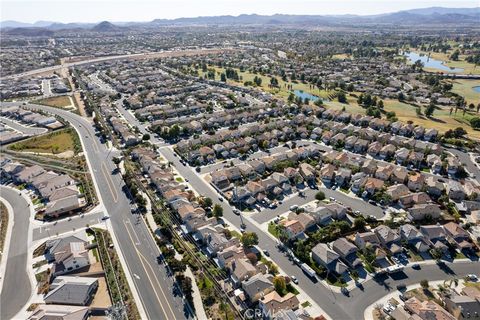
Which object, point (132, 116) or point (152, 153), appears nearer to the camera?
point (152, 153)

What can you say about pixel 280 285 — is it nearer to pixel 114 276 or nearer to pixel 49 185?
pixel 114 276

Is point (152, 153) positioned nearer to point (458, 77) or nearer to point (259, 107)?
point (259, 107)

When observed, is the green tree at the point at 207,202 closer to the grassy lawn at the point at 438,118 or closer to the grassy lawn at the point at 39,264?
the grassy lawn at the point at 39,264

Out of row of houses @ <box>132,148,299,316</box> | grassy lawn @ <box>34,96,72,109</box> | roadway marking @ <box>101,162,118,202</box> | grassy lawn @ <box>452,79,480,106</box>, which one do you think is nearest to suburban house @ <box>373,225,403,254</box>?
row of houses @ <box>132,148,299,316</box>

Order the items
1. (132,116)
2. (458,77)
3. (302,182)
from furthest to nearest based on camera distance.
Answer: (458,77) < (132,116) < (302,182)

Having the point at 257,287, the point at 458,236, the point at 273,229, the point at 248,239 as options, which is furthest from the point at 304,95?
the point at 257,287

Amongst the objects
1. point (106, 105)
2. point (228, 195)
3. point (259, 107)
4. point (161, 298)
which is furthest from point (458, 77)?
point (161, 298)
